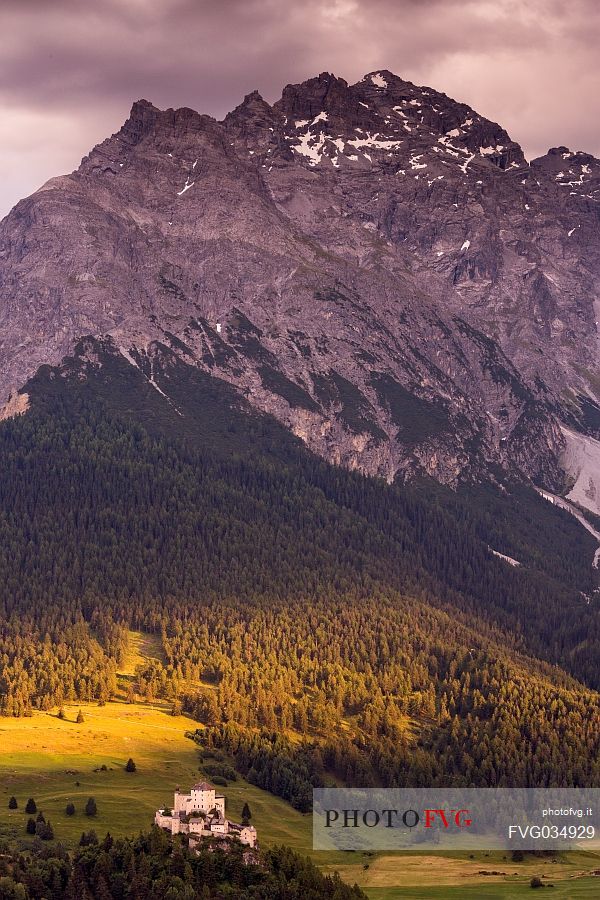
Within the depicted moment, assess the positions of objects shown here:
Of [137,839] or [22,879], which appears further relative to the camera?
[137,839]

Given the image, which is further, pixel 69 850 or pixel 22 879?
pixel 69 850

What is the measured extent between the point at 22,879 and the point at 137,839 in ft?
78.8

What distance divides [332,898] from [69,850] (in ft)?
126

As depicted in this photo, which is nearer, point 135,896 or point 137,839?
point 135,896

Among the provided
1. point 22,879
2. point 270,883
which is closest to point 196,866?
point 270,883

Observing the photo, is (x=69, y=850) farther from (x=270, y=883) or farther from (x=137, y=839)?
(x=270, y=883)

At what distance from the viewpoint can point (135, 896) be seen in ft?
593

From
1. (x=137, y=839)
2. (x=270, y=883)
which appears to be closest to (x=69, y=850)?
(x=137, y=839)

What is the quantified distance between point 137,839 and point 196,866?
44.0ft

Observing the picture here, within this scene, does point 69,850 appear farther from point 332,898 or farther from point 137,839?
point 332,898

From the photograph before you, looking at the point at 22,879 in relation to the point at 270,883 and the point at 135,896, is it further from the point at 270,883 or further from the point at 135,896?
the point at 270,883

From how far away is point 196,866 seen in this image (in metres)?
189

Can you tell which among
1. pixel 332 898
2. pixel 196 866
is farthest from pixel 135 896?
pixel 332 898

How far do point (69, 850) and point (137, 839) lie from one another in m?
9.70
